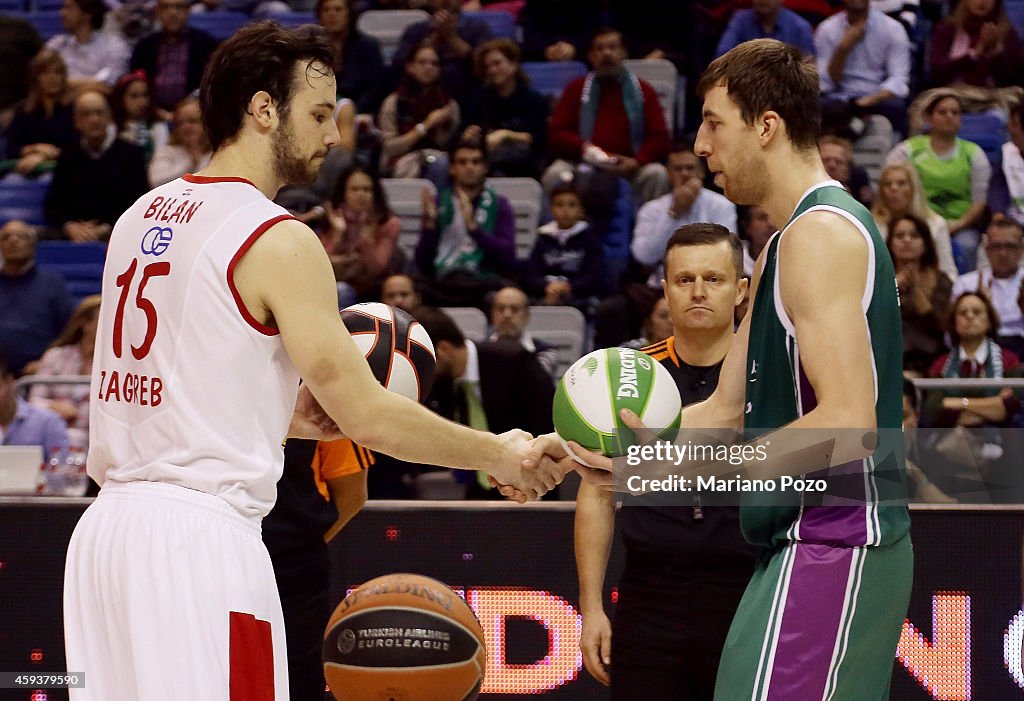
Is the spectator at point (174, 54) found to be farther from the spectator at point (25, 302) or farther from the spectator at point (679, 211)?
the spectator at point (679, 211)

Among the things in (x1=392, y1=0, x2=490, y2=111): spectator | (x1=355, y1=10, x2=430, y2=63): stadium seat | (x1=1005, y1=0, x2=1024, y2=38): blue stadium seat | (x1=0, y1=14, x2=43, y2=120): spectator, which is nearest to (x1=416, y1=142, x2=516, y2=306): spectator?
(x1=392, y1=0, x2=490, y2=111): spectator

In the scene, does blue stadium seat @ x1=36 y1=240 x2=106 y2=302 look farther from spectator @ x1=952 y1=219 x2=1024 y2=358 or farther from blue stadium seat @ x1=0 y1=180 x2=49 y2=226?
spectator @ x1=952 y1=219 x2=1024 y2=358

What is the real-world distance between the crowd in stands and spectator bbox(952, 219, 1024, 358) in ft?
0.05

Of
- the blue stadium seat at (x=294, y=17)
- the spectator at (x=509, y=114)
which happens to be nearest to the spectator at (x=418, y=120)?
the spectator at (x=509, y=114)

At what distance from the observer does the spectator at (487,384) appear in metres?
7.91

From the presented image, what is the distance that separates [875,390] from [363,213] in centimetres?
719

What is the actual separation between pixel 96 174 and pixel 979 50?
7.18m

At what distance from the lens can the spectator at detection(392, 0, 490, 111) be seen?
465 inches

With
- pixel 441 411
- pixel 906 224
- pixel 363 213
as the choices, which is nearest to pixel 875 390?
pixel 441 411

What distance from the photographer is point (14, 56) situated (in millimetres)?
12680

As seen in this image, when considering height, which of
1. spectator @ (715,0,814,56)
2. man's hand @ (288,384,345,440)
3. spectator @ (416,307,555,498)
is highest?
spectator @ (715,0,814,56)

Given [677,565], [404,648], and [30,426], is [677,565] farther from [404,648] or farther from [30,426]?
[30,426]

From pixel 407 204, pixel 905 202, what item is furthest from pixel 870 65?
pixel 407 204

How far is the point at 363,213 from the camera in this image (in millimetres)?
10234
